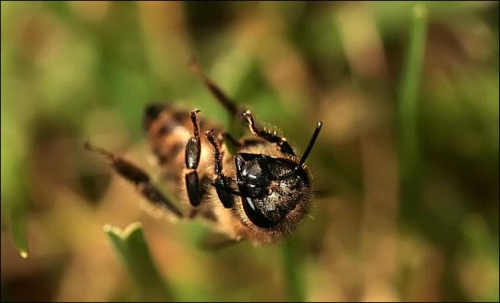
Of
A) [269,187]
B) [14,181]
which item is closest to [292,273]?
[269,187]

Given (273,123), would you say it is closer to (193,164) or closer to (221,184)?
(193,164)

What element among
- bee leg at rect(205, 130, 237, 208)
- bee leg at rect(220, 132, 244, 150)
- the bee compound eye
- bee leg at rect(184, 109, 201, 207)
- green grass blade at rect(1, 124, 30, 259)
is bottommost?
the bee compound eye

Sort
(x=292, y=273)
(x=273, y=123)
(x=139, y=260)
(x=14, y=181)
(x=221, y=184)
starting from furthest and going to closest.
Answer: (x=273, y=123), (x=14, y=181), (x=292, y=273), (x=139, y=260), (x=221, y=184)

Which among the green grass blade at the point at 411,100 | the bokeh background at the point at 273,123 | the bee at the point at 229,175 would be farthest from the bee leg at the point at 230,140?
the green grass blade at the point at 411,100

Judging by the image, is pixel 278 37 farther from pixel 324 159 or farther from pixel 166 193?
pixel 166 193

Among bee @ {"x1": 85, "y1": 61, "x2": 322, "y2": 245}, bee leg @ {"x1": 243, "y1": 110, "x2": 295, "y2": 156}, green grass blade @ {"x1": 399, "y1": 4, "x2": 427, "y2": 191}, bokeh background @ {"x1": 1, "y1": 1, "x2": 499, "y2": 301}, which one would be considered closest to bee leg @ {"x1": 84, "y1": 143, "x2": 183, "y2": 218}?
bee @ {"x1": 85, "y1": 61, "x2": 322, "y2": 245}

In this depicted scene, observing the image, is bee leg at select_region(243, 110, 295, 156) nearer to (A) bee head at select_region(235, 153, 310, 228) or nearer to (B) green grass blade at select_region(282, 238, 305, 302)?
(A) bee head at select_region(235, 153, 310, 228)

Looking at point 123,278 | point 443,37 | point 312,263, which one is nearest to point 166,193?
point 123,278
